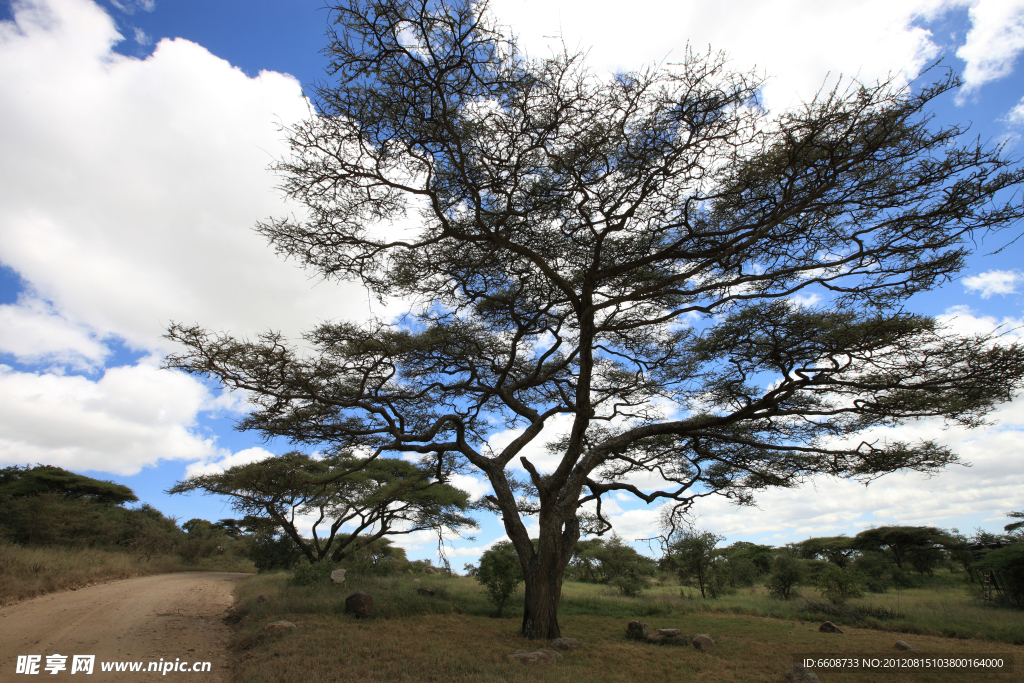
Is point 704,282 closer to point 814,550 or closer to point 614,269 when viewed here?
point 614,269

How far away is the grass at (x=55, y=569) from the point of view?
9.44 m

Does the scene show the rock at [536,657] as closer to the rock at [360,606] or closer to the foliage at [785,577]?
the rock at [360,606]

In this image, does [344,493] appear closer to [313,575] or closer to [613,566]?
[313,575]

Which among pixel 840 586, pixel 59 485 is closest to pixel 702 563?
pixel 840 586

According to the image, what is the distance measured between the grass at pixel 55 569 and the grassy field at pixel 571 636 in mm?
4093

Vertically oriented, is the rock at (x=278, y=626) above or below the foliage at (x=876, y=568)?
above

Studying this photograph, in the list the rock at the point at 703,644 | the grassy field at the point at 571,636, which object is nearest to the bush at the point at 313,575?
the grassy field at the point at 571,636

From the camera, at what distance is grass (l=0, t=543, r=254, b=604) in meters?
9.44

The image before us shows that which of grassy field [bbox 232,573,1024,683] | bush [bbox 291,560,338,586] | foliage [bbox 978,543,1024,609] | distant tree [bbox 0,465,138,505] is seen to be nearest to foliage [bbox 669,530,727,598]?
grassy field [bbox 232,573,1024,683]

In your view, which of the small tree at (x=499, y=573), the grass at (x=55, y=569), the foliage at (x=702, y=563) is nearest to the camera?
the grass at (x=55, y=569)

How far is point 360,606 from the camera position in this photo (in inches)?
318

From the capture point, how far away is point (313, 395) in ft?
21.4

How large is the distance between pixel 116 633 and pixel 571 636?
22.4 feet

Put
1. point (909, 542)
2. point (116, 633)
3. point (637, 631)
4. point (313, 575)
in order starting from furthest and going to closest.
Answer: point (909, 542)
point (313, 575)
point (637, 631)
point (116, 633)
